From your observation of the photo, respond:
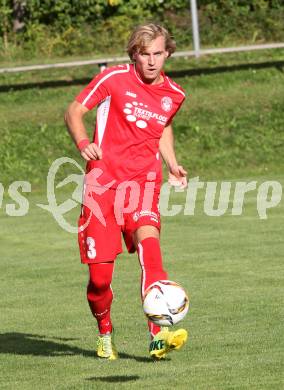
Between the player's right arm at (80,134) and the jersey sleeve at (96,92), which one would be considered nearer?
the player's right arm at (80,134)

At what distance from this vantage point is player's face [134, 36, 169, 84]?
26.0 feet

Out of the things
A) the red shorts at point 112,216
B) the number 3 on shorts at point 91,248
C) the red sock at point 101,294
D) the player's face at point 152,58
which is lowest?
the red sock at point 101,294

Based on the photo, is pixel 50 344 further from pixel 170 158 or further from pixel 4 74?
pixel 4 74

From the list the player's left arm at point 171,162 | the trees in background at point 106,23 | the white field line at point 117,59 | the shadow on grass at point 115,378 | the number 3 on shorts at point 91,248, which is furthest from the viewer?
the trees in background at point 106,23

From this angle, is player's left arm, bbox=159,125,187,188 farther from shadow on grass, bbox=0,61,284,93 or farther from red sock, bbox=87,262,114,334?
shadow on grass, bbox=0,61,284,93

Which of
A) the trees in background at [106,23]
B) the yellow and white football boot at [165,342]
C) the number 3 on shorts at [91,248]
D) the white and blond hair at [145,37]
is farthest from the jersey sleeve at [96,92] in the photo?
the trees in background at [106,23]

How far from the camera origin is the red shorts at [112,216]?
809 centimetres

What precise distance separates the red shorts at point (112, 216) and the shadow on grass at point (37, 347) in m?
0.76

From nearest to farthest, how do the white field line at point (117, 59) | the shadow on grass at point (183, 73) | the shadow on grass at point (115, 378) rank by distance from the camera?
1. the shadow on grass at point (115, 378)
2. the white field line at point (117, 59)
3. the shadow on grass at point (183, 73)

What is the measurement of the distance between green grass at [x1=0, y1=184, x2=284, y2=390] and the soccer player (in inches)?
21.6

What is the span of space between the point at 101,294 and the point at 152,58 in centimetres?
167

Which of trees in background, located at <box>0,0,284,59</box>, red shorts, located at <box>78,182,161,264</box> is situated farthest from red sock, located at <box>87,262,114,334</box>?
trees in background, located at <box>0,0,284,59</box>

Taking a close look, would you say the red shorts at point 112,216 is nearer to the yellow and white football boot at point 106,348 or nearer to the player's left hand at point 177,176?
the player's left hand at point 177,176

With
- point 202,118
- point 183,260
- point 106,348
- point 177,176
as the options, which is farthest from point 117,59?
point 106,348
